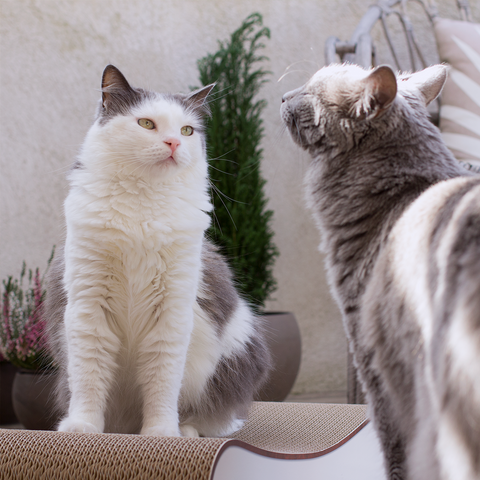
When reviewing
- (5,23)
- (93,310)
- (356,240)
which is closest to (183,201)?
(93,310)

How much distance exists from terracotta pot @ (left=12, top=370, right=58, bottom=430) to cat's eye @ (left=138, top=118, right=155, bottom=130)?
41.5 inches

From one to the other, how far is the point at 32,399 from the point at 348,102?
1478 millimetres

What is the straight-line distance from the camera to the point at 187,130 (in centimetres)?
105

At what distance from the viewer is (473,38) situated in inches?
69.5

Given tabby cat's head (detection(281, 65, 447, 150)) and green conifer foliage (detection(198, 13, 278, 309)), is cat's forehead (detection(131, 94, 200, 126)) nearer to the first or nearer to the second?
tabby cat's head (detection(281, 65, 447, 150))

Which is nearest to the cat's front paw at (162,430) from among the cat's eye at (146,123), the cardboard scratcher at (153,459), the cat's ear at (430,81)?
the cardboard scratcher at (153,459)

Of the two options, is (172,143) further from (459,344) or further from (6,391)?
(6,391)

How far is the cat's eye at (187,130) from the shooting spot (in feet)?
3.42

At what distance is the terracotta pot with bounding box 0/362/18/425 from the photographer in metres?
2.05

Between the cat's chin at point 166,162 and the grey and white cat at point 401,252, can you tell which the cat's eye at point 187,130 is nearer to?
the cat's chin at point 166,162

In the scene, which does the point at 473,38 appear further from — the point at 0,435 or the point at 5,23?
the point at 5,23

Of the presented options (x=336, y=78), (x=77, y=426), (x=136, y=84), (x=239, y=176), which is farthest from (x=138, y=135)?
(x=136, y=84)

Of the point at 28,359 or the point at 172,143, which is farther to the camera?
the point at 28,359

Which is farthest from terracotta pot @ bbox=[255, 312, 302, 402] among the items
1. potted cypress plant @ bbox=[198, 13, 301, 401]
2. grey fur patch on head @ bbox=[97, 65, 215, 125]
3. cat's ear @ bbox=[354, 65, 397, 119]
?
cat's ear @ bbox=[354, 65, 397, 119]
